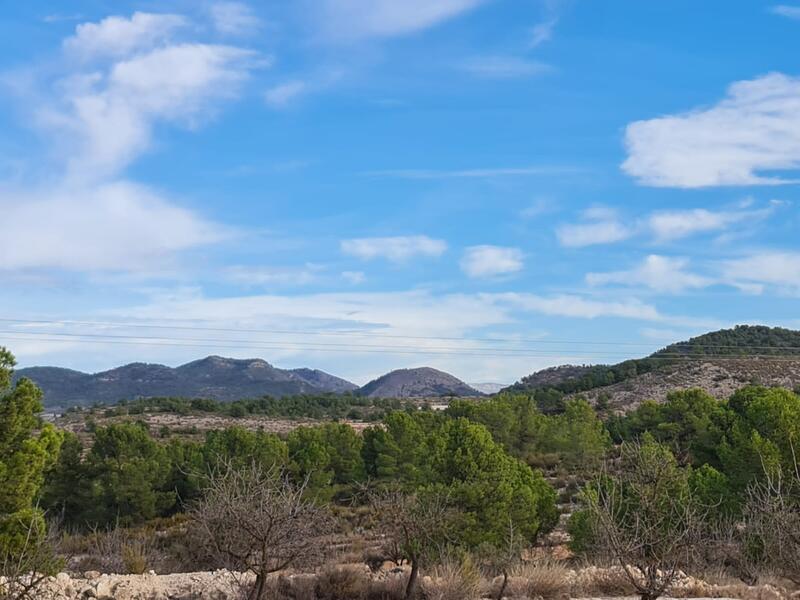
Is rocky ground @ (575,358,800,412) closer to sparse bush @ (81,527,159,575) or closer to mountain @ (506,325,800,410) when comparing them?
mountain @ (506,325,800,410)

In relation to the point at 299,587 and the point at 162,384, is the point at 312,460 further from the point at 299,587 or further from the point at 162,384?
the point at 162,384

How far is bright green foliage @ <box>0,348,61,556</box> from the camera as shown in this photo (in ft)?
50.9

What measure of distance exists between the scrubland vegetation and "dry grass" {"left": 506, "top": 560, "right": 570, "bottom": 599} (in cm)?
4

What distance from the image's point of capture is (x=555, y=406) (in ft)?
236

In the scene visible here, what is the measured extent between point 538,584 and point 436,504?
2804mm

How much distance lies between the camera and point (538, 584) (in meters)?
14.0

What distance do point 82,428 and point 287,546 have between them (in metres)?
59.6

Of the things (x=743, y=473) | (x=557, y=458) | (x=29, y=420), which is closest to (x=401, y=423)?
(x=557, y=458)

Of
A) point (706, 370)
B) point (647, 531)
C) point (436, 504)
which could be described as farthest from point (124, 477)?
point (706, 370)

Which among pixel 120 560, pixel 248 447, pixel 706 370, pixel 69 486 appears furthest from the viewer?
pixel 706 370

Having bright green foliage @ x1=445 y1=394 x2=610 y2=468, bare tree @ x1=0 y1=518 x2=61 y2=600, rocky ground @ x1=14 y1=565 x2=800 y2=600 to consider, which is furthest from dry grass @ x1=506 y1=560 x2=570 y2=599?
bright green foliage @ x1=445 y1=394 x2=610 y2=468

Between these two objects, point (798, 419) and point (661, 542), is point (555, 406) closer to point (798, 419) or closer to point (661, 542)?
point (798, 419)

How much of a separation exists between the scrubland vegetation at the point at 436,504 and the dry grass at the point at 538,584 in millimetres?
40

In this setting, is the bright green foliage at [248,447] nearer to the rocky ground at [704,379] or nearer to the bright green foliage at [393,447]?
the bright green foliage at [393,447]
